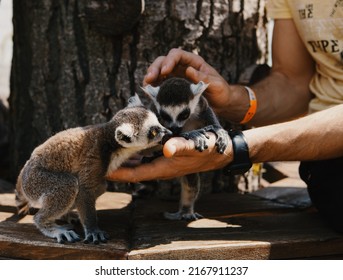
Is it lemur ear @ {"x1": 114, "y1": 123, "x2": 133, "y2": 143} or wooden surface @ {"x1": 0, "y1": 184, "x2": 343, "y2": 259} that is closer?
wooden surface @ {"x1": 0, "y1": 184, "x2": 343, "y2": 259}

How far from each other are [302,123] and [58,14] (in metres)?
1.78

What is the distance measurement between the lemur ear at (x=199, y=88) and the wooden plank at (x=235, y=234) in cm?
74

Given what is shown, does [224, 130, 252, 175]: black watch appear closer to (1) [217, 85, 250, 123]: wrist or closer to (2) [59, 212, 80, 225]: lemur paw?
(1) [217, 85, 250, 123]: wrist

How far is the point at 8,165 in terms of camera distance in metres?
4.59

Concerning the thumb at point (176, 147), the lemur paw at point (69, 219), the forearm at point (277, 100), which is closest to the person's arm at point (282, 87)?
the forearm at point (277, 100)

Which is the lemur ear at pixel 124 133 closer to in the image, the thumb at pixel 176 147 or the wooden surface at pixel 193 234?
the thumb at pixel 176 147

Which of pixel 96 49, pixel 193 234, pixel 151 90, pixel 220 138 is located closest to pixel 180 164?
pixel 220 138

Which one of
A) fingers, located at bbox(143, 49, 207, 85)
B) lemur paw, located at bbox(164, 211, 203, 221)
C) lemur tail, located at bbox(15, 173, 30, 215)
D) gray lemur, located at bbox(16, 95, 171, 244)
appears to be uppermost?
fingers, located at bbox(143, 49, 207, 85)

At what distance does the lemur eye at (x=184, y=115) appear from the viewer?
339 centimetres

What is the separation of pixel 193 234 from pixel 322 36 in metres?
1.62

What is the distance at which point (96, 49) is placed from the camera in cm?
380

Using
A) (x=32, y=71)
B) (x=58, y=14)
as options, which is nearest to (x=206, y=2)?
(x=58, y=14)

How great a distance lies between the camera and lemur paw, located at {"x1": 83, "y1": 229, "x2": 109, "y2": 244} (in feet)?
9.15

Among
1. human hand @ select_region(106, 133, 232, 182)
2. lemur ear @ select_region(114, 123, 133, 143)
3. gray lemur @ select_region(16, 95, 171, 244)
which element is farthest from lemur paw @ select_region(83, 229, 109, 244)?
lemur ear @ select_region(114, 123, 133, 143)
